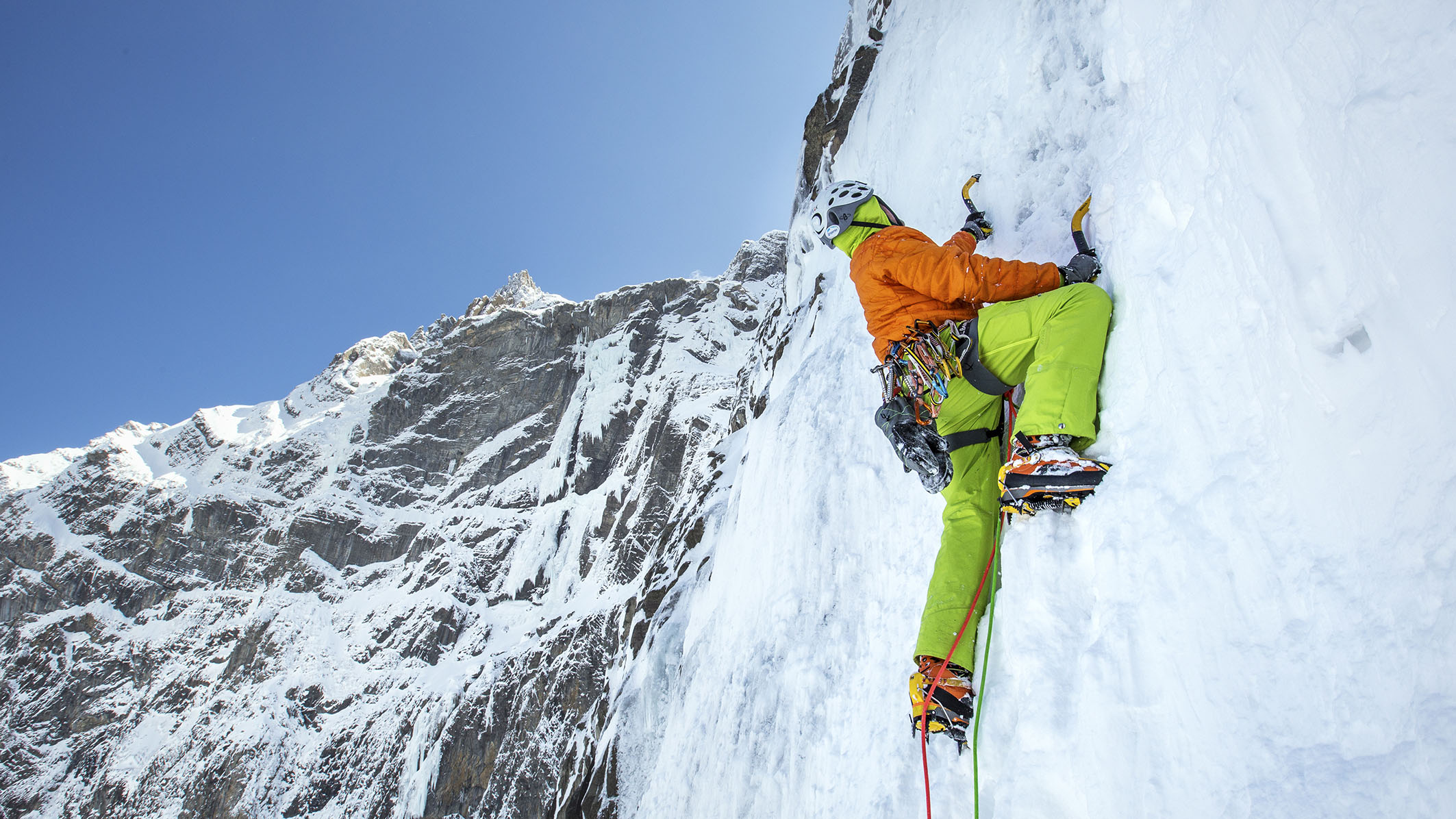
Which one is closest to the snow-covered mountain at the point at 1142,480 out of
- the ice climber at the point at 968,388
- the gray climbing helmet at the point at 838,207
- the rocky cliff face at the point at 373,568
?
the ice climber at the point at 968,388

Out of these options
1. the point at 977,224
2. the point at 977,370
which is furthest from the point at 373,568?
the point at 977,370

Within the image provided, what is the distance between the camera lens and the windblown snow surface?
1396mm

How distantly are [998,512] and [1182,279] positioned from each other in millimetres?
1118

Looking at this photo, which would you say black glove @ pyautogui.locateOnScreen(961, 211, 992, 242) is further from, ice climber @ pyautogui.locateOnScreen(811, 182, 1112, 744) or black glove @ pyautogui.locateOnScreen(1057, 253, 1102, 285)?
black glove @ pyautogui.locateOnScreen(1057, 253, 1102, 285)

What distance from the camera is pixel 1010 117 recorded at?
4289 mm

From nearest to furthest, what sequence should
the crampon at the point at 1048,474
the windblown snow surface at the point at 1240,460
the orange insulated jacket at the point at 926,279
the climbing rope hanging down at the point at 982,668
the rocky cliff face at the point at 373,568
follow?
the windblown snow surface at the point at 1240,460 < the crampon at the point at 1048,474 < the climbing rope hanging down at the point at 982,668 < the orange insulated jacket at the point at 926,279 < the rocky cliff face at the point at 373,568

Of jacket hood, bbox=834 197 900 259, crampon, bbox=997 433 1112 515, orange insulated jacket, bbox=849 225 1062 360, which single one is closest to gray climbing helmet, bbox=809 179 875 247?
jacket hood, bbox=834 197 900 259

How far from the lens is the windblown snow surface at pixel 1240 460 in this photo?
1.40 metres

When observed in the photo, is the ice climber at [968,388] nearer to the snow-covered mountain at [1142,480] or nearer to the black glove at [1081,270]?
the black glove at [1081,270]

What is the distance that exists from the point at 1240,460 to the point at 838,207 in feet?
7.80

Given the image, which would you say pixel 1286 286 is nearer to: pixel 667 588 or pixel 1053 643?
pixel 1053 643

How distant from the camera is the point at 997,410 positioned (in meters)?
2.91

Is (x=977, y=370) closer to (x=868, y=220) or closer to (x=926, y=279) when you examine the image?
(x=926, y=279)

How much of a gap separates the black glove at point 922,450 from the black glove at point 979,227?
65.0 inches
